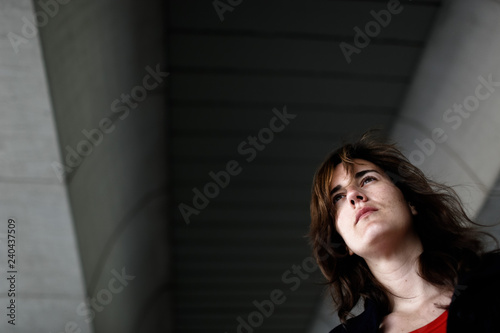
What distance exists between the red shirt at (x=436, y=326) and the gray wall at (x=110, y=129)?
2.87 metres

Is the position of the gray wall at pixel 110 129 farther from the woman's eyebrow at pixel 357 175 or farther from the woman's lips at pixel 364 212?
the woman's lips at pixel 364 212

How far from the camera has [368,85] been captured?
24.5 feet

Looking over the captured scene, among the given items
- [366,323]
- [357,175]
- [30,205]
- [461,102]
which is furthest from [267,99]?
[366,323]

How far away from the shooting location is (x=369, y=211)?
2.58 meters

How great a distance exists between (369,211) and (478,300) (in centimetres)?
57

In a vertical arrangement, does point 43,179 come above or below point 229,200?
above

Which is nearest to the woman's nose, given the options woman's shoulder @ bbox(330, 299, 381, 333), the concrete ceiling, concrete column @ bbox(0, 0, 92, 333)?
woman's shoulder @ bbox(330, 299, 381, 333)

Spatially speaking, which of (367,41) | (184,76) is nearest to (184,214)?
(184,76)

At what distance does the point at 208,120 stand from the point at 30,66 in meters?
3.99

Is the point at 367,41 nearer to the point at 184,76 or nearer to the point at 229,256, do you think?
the point at 184,76

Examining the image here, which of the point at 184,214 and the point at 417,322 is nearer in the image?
the point at 417,322

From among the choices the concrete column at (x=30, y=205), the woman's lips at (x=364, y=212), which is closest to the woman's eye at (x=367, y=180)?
the woman's lips at (x=364, y=212)

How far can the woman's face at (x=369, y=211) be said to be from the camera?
2.52 m

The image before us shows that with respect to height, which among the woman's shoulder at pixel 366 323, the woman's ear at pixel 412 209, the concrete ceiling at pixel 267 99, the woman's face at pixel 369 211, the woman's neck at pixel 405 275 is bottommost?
the concrete ceiling at pixel 267 99
